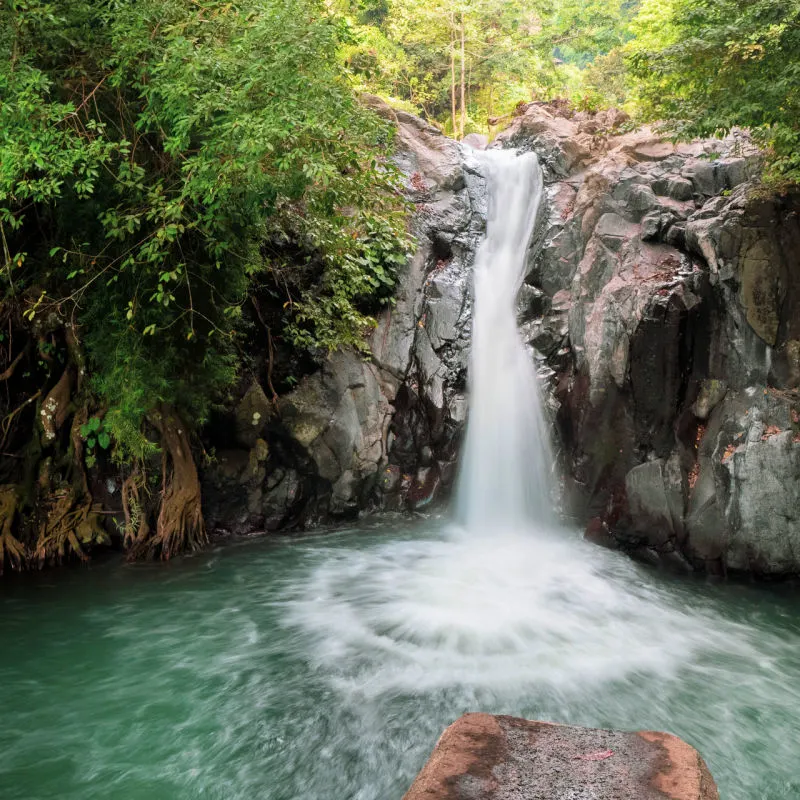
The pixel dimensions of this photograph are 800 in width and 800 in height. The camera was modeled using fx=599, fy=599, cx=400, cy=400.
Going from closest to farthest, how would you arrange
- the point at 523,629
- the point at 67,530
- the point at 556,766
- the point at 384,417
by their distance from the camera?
1. the point at 556,766
2. the point at 523,629
3. the point at 67,530
4. the point at 384,417

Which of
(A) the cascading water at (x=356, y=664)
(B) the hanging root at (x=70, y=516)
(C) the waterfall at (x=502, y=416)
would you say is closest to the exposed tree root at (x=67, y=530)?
(B) the hanging root at (x=70, y=516)

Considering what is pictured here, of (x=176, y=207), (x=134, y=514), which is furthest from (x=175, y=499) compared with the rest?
(x=176, y=207)

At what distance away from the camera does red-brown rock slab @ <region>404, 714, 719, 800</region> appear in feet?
8.40

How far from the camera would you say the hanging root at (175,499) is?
757 cm

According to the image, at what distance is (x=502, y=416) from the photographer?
9.99 metres

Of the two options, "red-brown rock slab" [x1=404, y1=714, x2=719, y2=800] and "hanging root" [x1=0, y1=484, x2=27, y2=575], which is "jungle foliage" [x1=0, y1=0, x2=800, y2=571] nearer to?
"hanging root" [x1=0, y1=484, x2=27, y2=575]

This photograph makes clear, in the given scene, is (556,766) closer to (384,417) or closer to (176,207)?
(176,207)

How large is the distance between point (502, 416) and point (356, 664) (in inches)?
219

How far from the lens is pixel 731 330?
7.66 m

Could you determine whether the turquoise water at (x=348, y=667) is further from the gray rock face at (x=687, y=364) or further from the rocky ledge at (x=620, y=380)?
the rocky ledge at (x=620, y=380)

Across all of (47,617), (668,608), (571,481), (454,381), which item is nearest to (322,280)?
(454,381)

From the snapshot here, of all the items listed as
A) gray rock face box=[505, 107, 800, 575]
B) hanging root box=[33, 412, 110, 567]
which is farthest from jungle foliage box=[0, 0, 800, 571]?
gray rock face box=[505, 107, 800, 575]

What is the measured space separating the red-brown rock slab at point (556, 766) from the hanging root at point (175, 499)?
18.1 feet

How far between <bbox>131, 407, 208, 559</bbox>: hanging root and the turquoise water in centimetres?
32
